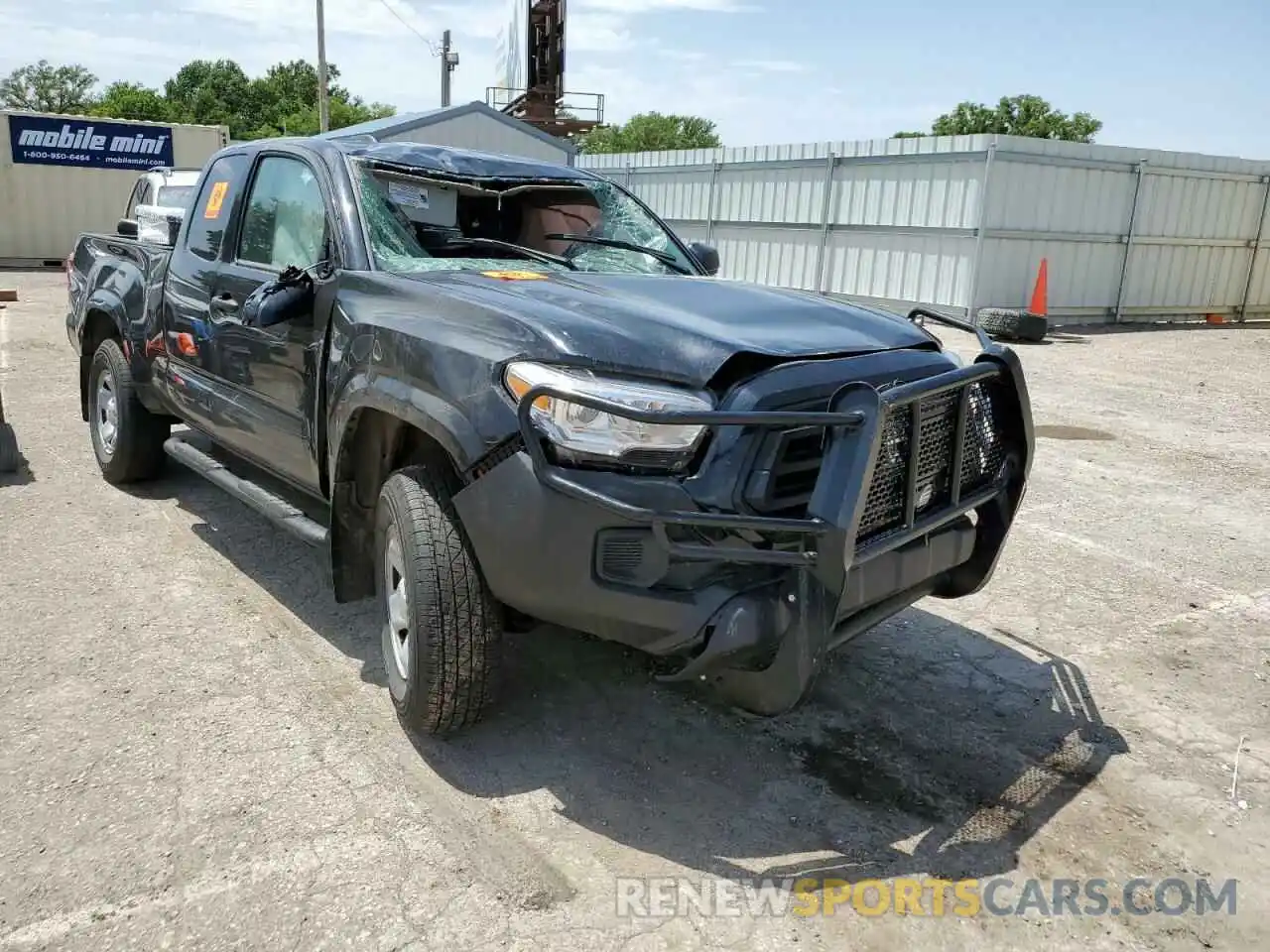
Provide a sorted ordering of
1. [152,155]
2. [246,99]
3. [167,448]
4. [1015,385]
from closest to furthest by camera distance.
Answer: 1. [1015,385]
2. [167,448]
3. [152,155]
4. [246,99]

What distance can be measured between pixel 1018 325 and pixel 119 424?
478 inches

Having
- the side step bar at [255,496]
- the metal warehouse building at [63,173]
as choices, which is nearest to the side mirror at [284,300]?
the side step bar at [255,496]

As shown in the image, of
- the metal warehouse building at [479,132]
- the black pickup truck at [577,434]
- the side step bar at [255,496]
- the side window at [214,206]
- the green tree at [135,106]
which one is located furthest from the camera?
the green tree at [135,106]

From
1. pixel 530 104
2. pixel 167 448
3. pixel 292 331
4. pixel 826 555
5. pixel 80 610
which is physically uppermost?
pixel 530 104

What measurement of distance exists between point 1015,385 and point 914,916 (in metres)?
1.64

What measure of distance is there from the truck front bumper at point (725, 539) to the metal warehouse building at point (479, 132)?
18.1 meters

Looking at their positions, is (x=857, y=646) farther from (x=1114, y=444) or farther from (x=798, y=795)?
(x=1114, y=444)

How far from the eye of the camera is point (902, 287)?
16.8 metres

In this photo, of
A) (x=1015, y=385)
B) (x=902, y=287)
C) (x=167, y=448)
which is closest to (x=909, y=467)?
(x=1015, y=385)

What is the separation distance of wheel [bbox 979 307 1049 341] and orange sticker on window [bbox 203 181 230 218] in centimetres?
1185

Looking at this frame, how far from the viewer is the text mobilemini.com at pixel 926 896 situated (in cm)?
251

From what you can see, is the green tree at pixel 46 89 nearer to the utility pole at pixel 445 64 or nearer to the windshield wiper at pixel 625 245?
the utility pole at pixel 445 64

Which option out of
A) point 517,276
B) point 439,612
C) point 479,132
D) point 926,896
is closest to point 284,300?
point 517,276

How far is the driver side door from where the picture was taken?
3719 mm
